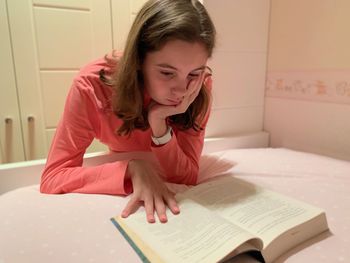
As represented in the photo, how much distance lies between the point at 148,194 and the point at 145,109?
286 millimetres

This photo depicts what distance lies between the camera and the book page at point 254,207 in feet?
1.62

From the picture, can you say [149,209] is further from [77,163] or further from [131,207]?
[77,163]

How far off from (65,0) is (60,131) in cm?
Answer: 92

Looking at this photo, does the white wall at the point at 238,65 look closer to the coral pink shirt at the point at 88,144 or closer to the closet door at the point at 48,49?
the coral pink shirt at the point at 88,144

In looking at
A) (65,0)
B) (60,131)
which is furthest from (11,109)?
(60,131)

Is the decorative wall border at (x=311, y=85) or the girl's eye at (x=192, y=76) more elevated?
the girl's eye at (x=192, y=76)

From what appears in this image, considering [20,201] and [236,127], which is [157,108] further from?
[236,127]

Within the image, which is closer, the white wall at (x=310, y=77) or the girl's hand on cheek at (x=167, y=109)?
the girl's hand on cheek at (x=167, y=109)

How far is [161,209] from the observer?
Result: 0.55 metres

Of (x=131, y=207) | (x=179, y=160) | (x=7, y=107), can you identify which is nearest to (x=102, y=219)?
(x=131, y=207)

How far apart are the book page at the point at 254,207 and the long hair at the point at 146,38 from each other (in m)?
0.28

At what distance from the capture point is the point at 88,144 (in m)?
0.79

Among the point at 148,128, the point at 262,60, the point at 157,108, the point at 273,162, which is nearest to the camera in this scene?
the point at 157,108

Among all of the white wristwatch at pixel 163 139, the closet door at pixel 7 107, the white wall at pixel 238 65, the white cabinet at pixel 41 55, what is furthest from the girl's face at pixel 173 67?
the closet door at pixel 7 107
